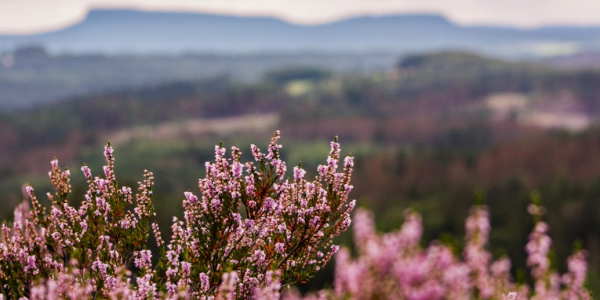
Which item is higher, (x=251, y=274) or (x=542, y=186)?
(x=251, y=274)

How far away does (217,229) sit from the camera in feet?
30.3

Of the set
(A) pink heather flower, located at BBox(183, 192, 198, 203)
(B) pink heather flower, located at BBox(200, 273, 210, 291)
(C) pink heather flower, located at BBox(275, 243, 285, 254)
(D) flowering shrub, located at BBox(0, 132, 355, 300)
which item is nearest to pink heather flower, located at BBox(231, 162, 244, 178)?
(D) flowering shrub, located at BBox(0, 132, 355, 300)

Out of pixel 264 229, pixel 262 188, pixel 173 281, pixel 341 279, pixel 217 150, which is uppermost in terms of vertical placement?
pixel 217 150

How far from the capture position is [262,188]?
9.08m

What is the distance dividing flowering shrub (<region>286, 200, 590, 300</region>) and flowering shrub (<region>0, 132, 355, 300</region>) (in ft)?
20.0

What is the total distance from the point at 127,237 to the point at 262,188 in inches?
83.4

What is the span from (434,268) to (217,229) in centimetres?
1273

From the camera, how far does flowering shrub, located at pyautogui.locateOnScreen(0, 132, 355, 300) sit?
9055 mm

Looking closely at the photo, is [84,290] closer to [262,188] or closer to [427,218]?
[262,188]

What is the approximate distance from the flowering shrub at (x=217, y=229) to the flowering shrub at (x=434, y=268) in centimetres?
611

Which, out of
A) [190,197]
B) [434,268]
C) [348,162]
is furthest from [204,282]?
[434,268]

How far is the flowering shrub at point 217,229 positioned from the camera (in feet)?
29.7

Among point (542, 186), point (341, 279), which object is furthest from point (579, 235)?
point (341, 279)

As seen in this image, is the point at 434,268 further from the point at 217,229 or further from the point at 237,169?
the point at 237,169
